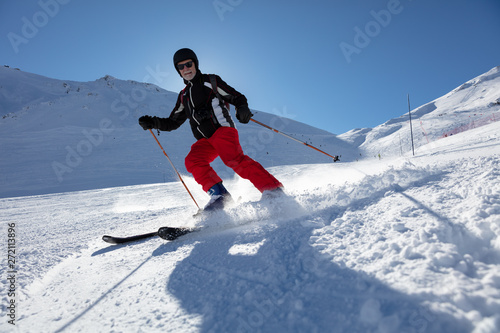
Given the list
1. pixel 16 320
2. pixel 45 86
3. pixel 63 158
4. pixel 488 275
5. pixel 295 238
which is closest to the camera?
pixel 488 275

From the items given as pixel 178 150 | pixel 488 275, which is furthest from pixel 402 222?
pixel 178 150

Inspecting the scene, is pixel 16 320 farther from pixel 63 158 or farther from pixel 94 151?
pixel 94 151

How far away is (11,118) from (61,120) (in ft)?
23.4

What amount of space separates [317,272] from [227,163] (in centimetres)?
189

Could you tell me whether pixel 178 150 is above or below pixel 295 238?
above

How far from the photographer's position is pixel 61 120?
107 feet

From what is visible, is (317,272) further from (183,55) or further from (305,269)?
(183,55)

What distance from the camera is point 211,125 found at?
9.41 ft

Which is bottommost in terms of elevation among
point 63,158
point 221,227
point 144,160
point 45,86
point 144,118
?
point 221,227

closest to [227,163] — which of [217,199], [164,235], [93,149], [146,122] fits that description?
[217,199]

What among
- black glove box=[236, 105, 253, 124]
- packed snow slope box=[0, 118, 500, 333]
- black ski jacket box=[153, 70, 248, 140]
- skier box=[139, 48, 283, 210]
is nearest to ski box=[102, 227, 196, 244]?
packed snow slope box=[0, 118, 500, 333]

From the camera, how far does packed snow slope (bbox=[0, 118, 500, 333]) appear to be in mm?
725

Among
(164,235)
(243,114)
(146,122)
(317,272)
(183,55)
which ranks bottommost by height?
(317,272)

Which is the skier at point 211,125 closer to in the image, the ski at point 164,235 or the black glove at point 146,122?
the black glove at point 146,122
